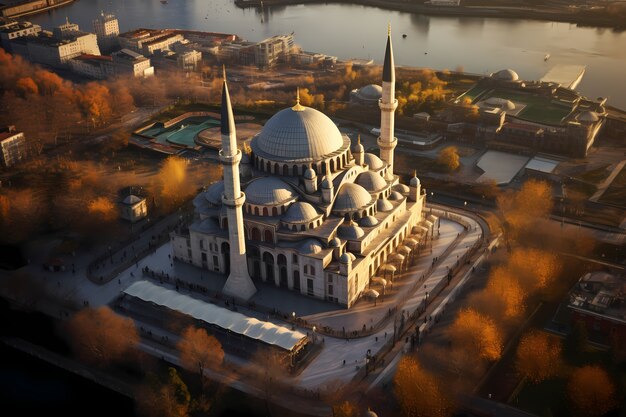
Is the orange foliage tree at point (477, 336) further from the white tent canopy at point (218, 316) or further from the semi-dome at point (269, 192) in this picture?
the semi-dome at point (269, 192)

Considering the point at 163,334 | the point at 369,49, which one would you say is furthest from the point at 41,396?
the point at 369,49

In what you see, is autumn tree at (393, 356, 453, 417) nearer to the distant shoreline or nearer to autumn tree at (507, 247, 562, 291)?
autumn tree at (507, 247, 562, 291)

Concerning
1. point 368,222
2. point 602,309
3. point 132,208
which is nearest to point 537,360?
point 602,309

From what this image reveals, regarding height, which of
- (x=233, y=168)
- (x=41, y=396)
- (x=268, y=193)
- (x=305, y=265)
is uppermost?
(x=233, y=168)

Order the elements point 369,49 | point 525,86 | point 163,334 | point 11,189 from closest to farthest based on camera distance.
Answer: point 163,334, point 11,189, point 525,86, point 369,49

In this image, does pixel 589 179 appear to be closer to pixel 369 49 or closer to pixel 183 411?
pixel 183 411

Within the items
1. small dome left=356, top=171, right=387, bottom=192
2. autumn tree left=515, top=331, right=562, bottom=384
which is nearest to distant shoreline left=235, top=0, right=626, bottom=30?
small dome left=356, top=171, right=387, bottom=192
